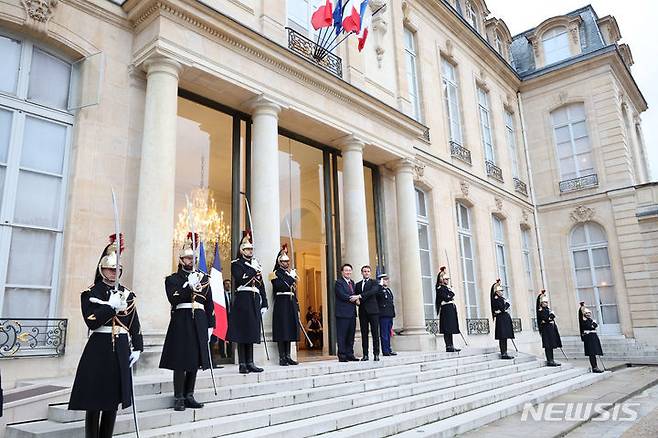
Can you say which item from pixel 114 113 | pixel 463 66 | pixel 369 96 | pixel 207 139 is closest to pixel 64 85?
pixel 114 113

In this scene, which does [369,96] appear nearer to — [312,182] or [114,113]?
[312,182]

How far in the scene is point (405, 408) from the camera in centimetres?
534

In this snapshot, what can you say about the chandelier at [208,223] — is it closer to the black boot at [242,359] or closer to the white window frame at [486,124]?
the black boot at [242,359]

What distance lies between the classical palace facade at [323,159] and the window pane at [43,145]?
2 cm

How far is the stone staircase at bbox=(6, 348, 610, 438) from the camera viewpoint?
3848 millimetres

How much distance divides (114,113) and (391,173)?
6.23 meters

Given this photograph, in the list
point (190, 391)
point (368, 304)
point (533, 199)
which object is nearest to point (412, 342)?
point (368, 304)

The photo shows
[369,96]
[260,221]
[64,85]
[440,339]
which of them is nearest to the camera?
[64,85]

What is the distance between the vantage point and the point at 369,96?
30.7 feet

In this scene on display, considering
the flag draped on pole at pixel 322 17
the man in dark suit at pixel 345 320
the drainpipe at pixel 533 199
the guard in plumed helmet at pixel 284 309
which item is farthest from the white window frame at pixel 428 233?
the drainpipe at pixel 533 199

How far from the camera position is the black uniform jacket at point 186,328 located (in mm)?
4059

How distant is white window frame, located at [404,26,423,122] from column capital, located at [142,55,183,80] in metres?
7.39

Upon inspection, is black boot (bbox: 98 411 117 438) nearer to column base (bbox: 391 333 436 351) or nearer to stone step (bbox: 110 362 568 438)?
stone step (bbox: 110 362 568 438)
